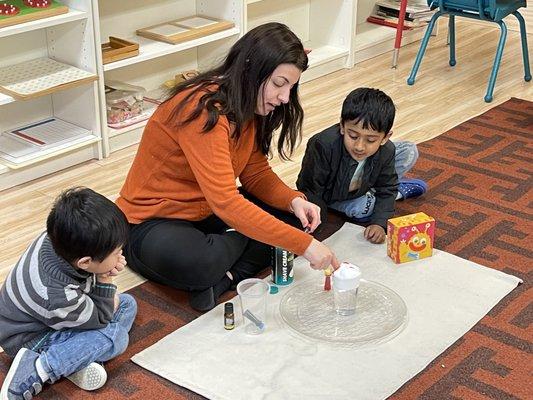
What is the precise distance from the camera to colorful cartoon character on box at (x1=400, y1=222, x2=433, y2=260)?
2295 mm

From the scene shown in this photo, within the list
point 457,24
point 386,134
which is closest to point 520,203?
point 386,134

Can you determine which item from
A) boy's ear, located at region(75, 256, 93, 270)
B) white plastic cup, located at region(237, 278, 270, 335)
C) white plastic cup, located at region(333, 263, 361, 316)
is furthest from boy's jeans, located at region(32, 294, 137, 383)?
white plastic cup, located at region(333, 263, 361, 316)

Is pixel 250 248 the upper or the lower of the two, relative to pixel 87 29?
lower

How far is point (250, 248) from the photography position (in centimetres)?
223

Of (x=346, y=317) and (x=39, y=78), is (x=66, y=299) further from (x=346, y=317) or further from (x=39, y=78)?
(x=39, y=78)

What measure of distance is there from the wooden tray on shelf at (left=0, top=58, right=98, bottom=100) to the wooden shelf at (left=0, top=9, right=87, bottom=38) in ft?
0.56

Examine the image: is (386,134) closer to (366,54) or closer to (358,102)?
(358,102)

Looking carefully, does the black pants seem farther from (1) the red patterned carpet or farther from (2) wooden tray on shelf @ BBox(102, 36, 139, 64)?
(2) wooden tray on shelf @ BBox(102, 36, 139, 64)

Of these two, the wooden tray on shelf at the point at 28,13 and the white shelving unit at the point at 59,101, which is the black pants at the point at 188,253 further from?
the wooden tray on shelf at the point at 28,13

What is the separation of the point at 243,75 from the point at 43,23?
38.9 inches

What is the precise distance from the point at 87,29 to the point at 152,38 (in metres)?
0.45

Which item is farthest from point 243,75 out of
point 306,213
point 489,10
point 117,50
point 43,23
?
point 489,10

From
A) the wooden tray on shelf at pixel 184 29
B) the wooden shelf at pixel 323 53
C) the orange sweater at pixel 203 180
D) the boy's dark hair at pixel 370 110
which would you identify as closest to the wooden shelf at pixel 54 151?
the wooden tray on shelf at pixel 184 29

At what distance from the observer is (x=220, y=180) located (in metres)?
1.96
